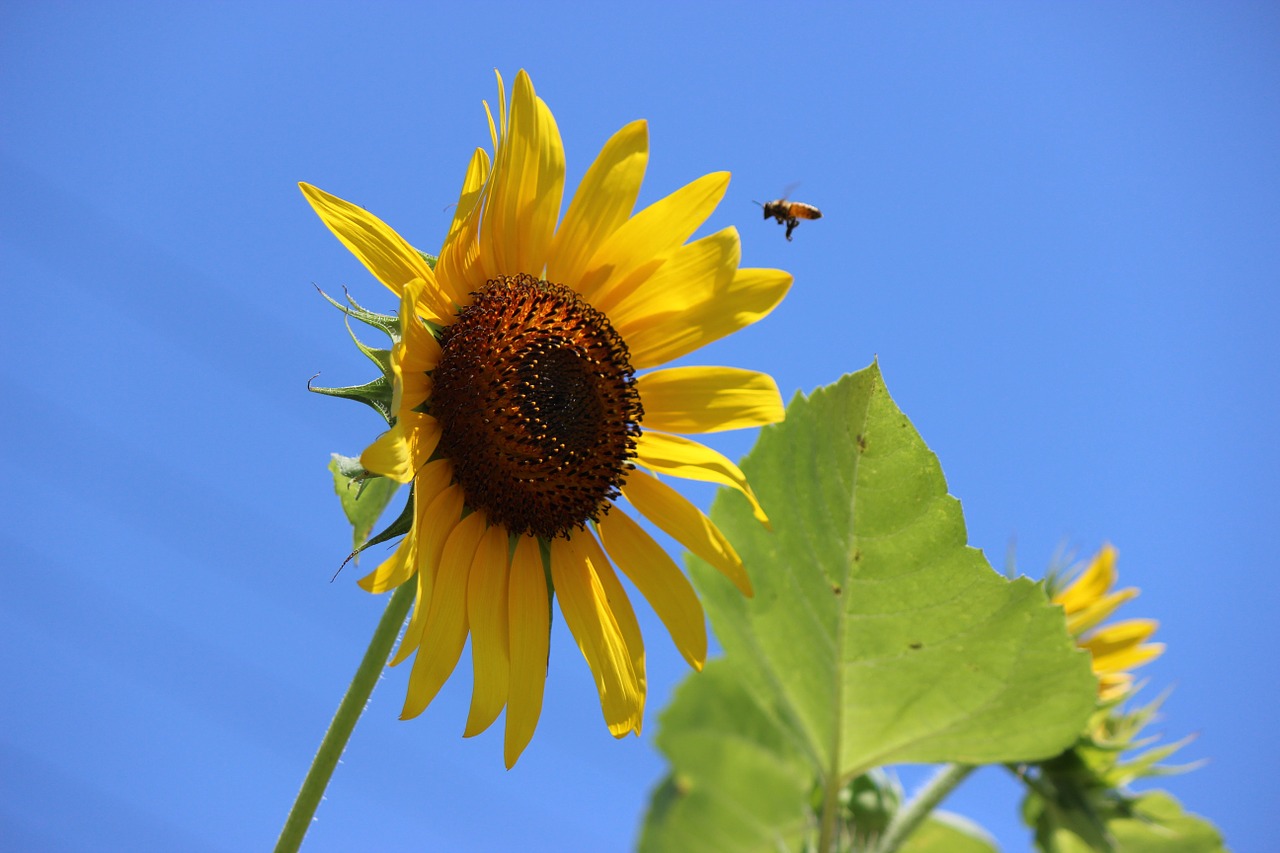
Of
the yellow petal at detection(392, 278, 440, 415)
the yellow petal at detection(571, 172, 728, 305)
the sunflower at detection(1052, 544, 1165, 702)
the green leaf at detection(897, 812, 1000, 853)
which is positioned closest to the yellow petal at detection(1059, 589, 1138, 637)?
the sunflower at detection(1052, 544, 1165, 702)

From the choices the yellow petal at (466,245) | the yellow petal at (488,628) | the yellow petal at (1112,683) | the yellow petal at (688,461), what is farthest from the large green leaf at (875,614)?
the yellow petal at (1112,683)

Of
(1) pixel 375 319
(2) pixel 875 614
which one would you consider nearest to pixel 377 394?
(1) pixel 375 319

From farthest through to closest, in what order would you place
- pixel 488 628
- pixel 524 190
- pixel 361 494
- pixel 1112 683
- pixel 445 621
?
1. pixel 1112 683
2. pixel 524 190
3. pixel 488 628
4. pixel 445 621
5. pixel 361 494

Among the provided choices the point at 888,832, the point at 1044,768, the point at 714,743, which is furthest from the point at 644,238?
the point at 1044,768

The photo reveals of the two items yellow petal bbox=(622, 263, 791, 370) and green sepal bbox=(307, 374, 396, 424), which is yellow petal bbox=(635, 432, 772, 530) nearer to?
yellow petal bbox=(622, 263, 791, 370)

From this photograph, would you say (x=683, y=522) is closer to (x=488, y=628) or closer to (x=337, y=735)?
(x=488, y=628)
